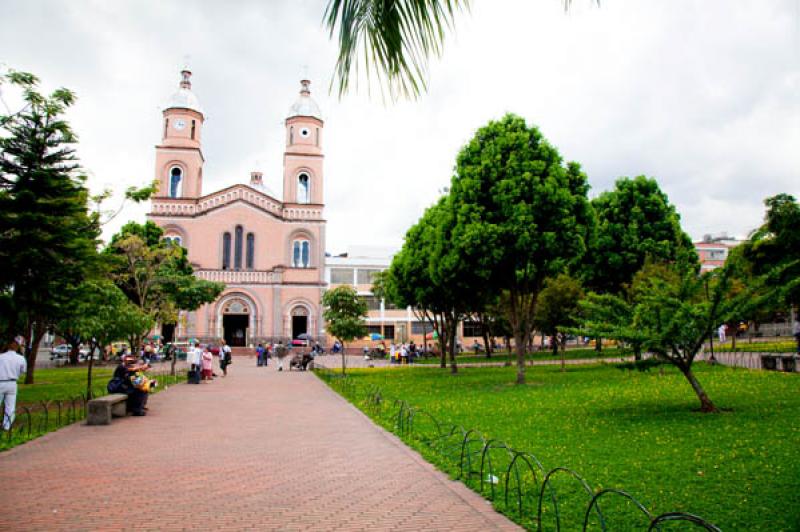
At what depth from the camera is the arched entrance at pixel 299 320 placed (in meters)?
52.7

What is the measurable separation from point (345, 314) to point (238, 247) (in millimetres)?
28673

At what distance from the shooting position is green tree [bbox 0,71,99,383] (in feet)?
36.7

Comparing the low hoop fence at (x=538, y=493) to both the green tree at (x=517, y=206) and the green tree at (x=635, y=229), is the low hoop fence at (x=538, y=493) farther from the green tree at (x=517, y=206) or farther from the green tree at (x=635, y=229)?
the green tree at (x=635, y=229)

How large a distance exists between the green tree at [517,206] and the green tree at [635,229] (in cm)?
1117

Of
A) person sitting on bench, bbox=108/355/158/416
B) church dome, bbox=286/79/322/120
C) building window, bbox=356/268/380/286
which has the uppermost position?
church dome, bbox=286/79/322/120

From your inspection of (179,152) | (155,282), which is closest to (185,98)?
(179,152)

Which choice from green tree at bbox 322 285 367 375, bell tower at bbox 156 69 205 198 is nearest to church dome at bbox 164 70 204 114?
bell tower at bbox 156 69 205 198

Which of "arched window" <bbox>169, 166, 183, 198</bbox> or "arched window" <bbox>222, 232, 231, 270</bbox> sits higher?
"arched window" <bbox>169, 166, 183, 198</bbox>

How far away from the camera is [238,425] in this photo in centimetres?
1207

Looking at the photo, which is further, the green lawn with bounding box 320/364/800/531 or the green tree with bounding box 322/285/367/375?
the green tree with bounding box 322/285/367/375

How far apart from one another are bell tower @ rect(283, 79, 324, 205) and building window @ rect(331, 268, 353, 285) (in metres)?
10.4

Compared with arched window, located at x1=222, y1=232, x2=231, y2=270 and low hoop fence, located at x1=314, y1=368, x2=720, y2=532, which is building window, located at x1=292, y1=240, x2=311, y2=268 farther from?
low hoop fence, located at x1=314, y1=368, x2=720, y2=532

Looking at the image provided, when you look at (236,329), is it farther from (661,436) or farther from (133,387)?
(661,436)

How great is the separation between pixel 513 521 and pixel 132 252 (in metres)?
21.7
